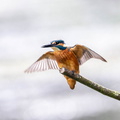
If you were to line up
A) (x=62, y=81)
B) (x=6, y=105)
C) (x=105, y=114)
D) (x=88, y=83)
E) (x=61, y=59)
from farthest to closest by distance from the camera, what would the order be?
(x=62, y=81), (x=6, y=105), (x=105, y=114), (x=61, y=59), (x=88, y=83)

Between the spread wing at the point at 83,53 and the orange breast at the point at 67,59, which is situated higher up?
the spread wing at the point at 83,53

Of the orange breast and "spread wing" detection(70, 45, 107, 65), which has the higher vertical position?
"spread wing" detection(70, 45, 107, 65)

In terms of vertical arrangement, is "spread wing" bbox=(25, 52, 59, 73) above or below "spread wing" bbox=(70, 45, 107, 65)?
below

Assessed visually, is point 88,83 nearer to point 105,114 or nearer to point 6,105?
point 105,114

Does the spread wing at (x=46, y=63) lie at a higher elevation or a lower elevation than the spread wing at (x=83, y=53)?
lower

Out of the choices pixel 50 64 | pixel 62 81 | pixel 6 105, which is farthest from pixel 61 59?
pixel 62 81
